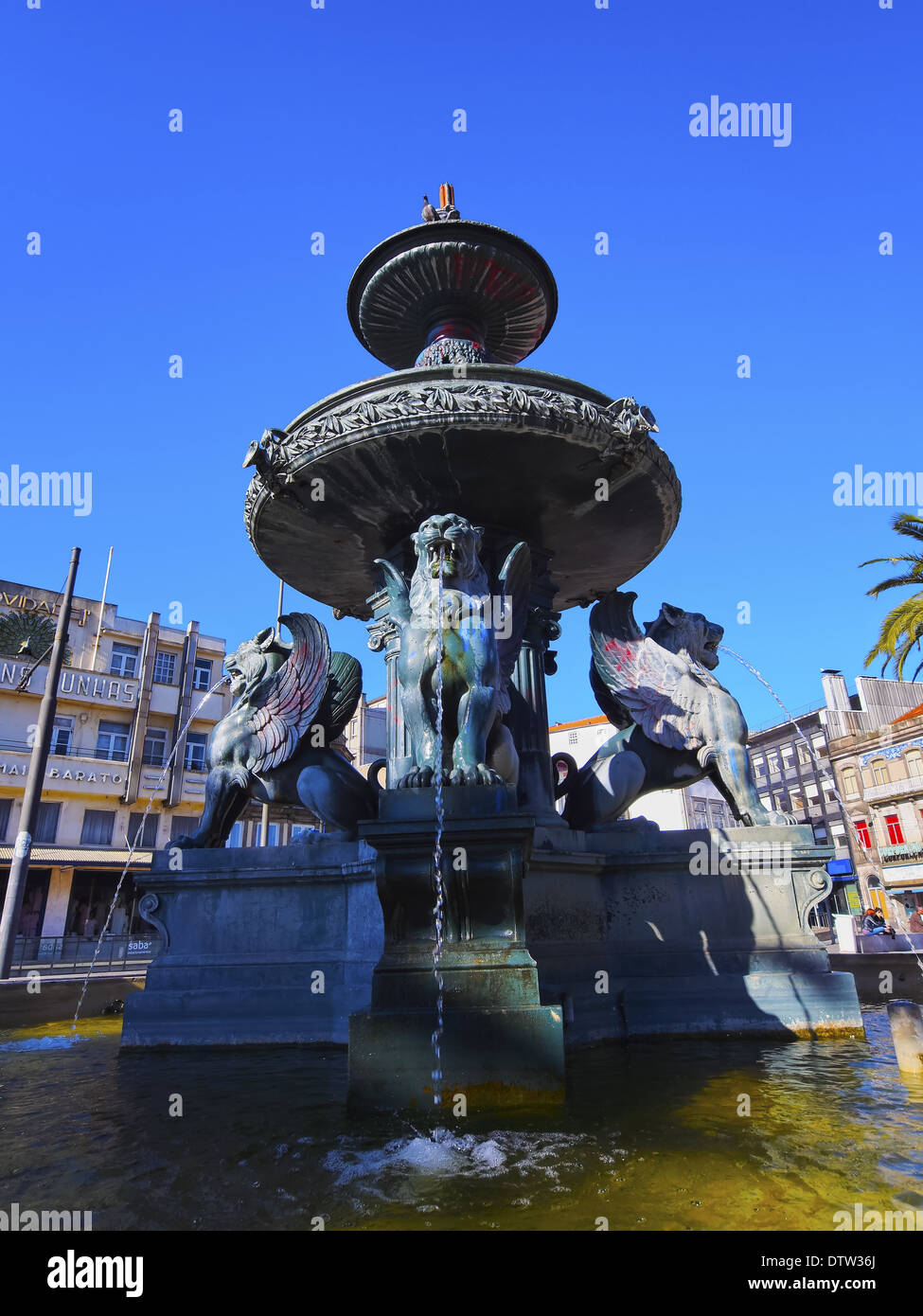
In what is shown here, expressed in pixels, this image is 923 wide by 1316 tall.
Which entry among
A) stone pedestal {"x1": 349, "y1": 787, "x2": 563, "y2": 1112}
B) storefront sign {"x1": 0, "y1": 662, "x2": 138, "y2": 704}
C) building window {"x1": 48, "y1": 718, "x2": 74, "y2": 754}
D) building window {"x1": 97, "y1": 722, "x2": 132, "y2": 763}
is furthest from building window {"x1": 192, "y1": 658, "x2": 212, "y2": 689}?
stone pedestal {"x1": 349, "y1": 787, "x2": 563, "y2": 1112}

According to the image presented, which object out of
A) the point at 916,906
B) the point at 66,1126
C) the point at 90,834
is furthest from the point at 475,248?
the point at 916,906

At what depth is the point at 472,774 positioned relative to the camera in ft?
15.3

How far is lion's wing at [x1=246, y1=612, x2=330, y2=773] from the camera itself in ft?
22.6

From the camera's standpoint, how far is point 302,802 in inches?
269

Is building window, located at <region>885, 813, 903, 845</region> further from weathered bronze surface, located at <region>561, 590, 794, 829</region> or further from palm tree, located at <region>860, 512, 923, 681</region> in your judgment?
weathered bronze surface, located at <region>561, 590, 794, 829</region>

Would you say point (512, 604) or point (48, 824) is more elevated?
point (512, 604)

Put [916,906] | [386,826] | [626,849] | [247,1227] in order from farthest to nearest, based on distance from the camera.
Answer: [916,906] < [626,849] < [386,826] < [247,1227]

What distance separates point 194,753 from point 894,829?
3350 centimetres

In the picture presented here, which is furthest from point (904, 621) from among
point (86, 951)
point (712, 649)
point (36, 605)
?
point (36, 605)

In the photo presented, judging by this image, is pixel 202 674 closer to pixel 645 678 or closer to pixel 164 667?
pixel 164 667

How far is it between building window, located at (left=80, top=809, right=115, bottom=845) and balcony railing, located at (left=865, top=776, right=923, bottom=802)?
1399 inches

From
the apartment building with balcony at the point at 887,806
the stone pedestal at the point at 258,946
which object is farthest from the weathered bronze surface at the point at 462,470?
the apartment building with balcony at the point at 887,806

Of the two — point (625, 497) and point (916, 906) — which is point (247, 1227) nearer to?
point (625, 497)
